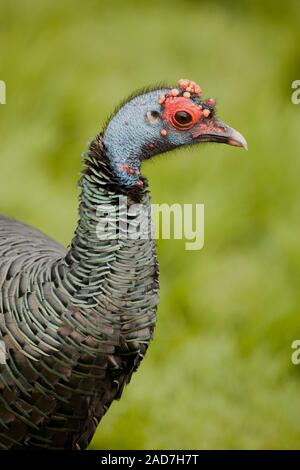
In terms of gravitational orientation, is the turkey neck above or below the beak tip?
below

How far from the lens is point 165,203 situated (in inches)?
195

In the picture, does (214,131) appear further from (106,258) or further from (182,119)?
(106,258)

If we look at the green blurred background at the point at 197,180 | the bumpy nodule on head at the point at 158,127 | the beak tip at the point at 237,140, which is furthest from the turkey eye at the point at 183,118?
the green blurred background at the point at 197,180

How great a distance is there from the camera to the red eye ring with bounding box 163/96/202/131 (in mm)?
2725

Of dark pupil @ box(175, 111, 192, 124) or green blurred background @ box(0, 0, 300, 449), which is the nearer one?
dark pupil @ box(175, 111, 192, 124)

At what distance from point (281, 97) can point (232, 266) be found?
45.0 inches

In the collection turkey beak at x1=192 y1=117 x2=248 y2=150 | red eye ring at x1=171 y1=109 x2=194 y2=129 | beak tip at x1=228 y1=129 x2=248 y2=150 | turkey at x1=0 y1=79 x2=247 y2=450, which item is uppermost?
red eye ring at x1=171 y1=109 x2=194 y2=129

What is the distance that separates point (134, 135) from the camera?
2701mm

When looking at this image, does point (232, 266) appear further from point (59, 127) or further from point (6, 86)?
point (6, 86)

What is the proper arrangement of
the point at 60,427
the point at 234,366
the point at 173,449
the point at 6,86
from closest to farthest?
the point at 60,427, the point at 173,449, the point at 234,366, the point at 6,86

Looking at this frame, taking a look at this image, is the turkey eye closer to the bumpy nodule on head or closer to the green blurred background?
the bumpy nodule on head

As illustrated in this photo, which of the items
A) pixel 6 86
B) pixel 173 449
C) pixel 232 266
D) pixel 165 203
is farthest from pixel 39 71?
pixel 173 449

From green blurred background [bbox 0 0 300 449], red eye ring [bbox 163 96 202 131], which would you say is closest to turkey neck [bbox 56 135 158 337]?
red eye ring [bbox 163 96 202 131]

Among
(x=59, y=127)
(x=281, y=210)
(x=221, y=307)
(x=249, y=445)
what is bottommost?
(x=249, y=445)
